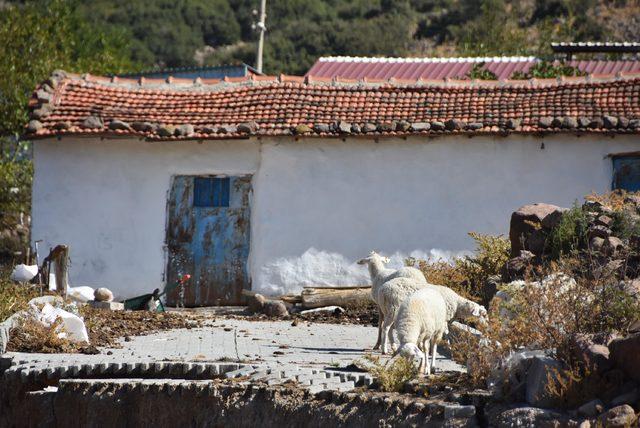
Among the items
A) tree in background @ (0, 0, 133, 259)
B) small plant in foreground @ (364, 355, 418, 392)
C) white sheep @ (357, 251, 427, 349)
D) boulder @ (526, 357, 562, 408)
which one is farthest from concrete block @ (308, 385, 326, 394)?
tree in background @ (0, 0, 133, 259)

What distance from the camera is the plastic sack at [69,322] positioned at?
13062mm

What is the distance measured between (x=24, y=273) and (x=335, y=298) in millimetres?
5134

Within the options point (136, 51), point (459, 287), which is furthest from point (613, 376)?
point (136, 51)

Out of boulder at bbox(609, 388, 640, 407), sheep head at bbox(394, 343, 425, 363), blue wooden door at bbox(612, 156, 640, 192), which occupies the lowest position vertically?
boulder at bbox(609, 388, 640, 407)

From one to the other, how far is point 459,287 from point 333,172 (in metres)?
4.93

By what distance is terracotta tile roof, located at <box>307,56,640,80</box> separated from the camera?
87.1ft

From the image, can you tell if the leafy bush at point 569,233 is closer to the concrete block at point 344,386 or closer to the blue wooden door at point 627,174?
the concrete block at point 344,386

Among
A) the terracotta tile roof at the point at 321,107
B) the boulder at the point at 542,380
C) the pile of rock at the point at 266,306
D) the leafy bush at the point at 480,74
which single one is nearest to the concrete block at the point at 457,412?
the boulder at the point at 542,380

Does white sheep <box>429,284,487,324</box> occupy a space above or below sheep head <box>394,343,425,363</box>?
above

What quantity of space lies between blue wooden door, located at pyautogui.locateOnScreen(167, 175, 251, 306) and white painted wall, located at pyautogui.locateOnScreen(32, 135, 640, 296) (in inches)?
7.9

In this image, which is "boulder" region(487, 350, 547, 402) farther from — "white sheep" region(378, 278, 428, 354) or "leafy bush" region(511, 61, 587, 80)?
"leafy bush" region(511, 61, 587, 80)

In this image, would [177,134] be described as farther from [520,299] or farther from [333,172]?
[520,299]

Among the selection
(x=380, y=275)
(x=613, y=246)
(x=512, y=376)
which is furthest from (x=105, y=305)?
(x=512, y=376)

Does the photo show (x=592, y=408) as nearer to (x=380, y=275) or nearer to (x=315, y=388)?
(x=315, y=388)
